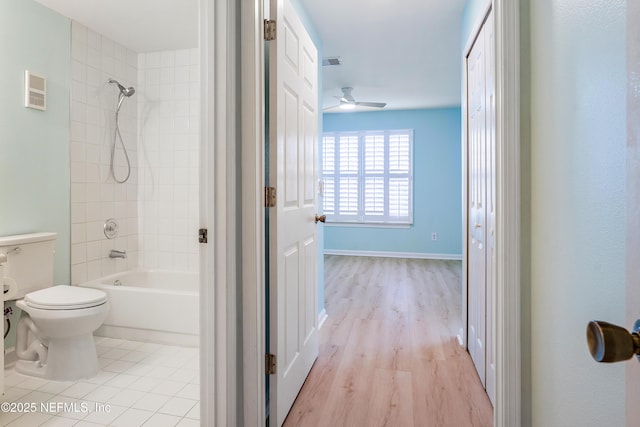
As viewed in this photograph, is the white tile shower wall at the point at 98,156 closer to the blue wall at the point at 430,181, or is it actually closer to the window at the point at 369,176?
the window at the point at 369,176

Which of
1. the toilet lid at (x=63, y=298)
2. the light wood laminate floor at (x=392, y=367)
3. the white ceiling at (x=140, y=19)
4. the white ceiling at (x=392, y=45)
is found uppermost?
the white ceiling at (x=392, y=45)

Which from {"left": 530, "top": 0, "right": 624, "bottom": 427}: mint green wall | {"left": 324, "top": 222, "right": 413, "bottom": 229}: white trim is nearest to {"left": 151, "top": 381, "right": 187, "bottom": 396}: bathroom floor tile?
{"left": 530, "top": 0, "right": 624, "bottom": 427}: mint green wall

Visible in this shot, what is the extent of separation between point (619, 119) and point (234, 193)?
1179mm

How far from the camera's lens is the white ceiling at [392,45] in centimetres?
266

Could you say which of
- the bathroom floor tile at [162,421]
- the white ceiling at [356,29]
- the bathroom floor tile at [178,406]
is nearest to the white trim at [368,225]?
the white ceiling at [356,29]

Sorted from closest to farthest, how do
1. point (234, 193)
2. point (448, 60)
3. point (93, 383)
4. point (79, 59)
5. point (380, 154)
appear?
point (234, 193) → point (93, 383) → point (79, 59) → point (448, 60) → point (380, 154)

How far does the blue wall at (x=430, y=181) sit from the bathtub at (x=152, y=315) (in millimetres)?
4258

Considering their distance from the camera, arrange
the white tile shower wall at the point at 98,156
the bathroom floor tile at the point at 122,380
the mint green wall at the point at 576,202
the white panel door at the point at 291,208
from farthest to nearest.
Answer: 1. the white tile shower wall at the point at 98,156
2. the bathroom floor tile at the point at 122,380
3. the white panel door at the point at 291,208
4. the mint green wall at the point at 576,202

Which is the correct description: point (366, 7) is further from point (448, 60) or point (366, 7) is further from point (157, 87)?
point (157, 87)

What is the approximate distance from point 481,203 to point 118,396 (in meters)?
2.29

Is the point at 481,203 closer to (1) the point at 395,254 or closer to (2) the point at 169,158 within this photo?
(2) the point at 169,158

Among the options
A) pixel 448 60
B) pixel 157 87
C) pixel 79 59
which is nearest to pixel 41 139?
pixel 79 59

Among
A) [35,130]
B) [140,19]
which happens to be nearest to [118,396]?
[35,130]

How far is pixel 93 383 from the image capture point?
6.85ft
